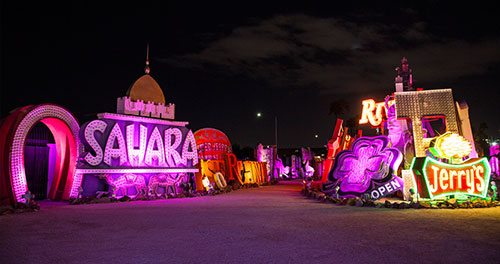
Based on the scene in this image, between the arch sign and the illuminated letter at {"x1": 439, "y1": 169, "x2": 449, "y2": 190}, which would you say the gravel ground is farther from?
the illuminated letter at {"x1": 439, "y1": 169, "x2": 449, "y2": 190}

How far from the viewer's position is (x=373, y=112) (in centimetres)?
2545

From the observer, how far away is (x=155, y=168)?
20.0 m

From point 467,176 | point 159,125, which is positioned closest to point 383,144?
point 467,176

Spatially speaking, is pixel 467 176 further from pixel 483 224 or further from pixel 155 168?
pixel 155 168

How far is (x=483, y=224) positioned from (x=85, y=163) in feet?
51.3

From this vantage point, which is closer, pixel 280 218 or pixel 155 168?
pixel 280 218

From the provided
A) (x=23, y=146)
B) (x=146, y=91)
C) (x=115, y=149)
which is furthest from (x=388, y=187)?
(x=23, y=146)

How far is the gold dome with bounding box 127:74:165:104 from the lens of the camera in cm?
A: 2067

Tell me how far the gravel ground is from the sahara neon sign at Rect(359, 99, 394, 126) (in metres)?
13.3

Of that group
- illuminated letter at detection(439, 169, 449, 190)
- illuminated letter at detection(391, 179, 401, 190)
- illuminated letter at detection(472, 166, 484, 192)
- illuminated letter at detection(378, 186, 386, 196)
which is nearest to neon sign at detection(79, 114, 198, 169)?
illuminated letter at detection(378, 186, 386, 196)

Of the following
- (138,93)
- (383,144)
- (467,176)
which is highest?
(138,93)

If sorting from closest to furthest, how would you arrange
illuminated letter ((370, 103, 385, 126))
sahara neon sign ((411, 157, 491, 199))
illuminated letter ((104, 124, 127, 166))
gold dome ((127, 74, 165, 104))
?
sahara neon sign ((411, 157, 491, 199)) < illuminated letter ((104, 124, 127, 166)) < gold dome ((127, 74, 165, 104)) < illuminated letter ((370, 103, 385, 126))

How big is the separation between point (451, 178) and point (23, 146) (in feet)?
56.5

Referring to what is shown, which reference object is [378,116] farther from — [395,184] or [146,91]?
[146,91]
